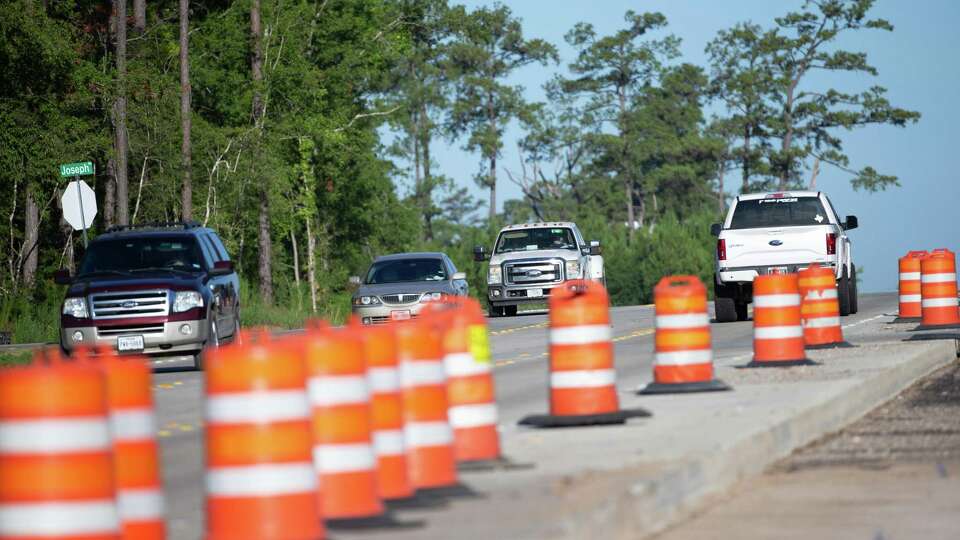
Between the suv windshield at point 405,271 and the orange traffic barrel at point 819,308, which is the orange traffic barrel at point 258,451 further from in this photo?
the suv windshield at point 405,271

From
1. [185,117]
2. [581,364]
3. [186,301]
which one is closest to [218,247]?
[186,301]

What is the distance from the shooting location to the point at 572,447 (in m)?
11.3

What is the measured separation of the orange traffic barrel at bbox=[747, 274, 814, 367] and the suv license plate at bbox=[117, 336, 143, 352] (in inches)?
367

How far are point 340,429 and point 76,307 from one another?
649 inches

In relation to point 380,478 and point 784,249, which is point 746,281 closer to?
point 784,249

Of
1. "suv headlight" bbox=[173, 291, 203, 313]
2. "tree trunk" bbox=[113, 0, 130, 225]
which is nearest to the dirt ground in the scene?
"suv headlight" bbox=[173, 291, 203, 313]

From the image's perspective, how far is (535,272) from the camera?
134ft


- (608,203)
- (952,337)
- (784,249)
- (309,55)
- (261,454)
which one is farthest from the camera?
(608,203)

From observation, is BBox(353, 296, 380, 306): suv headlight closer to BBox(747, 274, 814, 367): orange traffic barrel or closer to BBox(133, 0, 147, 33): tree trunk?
BBox(133, 0, 147, 33): tree trunk

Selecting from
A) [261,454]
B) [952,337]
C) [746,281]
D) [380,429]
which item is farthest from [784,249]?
[261,454]

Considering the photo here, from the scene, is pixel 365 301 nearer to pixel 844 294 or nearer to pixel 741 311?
pixel 741 311

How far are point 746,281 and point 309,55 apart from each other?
33.8 metres

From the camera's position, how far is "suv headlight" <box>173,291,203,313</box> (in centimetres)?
2361

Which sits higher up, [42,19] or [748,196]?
[42,19]
